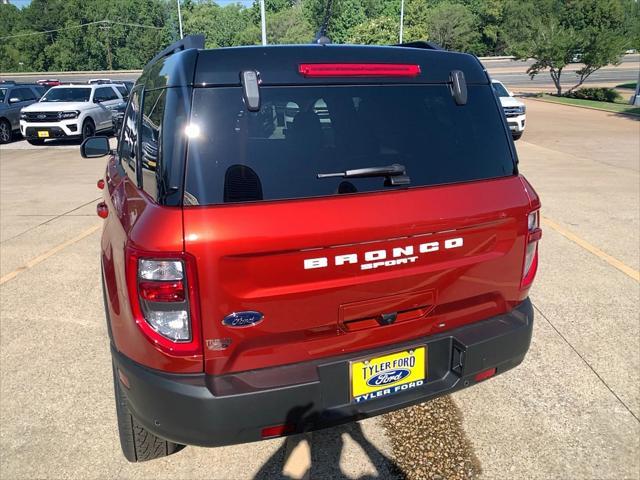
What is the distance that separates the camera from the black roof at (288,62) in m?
1.91

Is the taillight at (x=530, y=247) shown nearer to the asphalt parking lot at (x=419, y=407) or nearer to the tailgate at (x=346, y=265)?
the tailgate at (x=346, y=265)

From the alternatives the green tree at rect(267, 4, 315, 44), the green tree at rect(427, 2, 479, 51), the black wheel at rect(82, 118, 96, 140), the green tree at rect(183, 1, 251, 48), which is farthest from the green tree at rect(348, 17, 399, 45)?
the black wheel at rect(82, 118, 96, 140)

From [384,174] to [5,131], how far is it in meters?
18.3

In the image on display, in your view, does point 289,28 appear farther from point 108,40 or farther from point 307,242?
point 307,242

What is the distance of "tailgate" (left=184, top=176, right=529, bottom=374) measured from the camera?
1.84m

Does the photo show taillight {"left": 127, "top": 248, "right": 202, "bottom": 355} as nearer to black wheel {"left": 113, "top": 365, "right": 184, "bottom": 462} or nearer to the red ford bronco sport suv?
the red ford bronco sport suv

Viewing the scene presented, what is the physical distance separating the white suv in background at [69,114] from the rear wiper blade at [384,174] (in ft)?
51.1

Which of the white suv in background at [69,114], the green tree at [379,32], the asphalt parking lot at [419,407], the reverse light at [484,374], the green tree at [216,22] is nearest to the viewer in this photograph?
the reverse light at [484,374]

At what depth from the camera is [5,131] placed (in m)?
16.6

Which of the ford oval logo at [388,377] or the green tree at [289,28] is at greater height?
the green tree at [289,28]

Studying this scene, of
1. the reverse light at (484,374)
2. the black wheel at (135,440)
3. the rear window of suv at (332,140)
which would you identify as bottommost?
the black wheel at (135,440)

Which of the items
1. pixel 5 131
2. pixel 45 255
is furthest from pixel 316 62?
pixel 5 131

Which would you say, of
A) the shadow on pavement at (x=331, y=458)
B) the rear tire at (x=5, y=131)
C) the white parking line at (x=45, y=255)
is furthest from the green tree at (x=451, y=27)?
the shadow on pavement at (x=331, y=458)

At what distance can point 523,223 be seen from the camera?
2.37 meters
